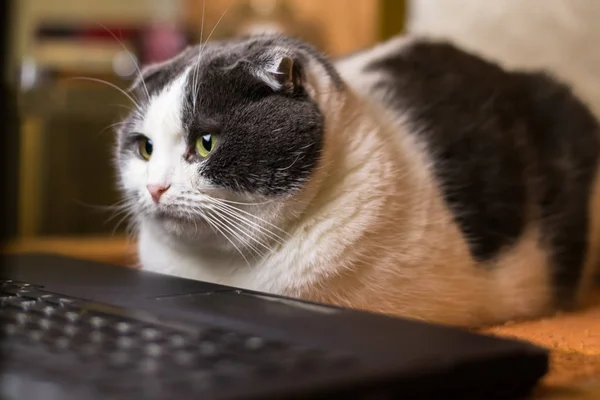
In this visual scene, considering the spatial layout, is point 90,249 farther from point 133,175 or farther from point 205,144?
point 205,144

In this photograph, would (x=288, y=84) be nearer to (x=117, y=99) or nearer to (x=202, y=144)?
(x=202, y=144)

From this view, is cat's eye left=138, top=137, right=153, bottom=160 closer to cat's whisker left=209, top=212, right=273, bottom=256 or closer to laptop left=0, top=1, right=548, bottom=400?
cat's whisker left=209, top=212, right=273, bottom=256

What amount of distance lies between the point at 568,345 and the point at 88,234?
78.5 inches

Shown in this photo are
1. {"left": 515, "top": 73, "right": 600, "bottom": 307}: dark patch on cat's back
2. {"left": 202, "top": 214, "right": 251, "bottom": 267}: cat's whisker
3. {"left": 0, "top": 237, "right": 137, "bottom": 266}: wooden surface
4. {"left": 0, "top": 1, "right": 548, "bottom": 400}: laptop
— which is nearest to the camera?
{"left": 0, "top": 1, "right": 548, "bottom": 400}: laptop

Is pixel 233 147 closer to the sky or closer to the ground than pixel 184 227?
closer to the sky

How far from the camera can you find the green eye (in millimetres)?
978

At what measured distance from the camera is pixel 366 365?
52cm

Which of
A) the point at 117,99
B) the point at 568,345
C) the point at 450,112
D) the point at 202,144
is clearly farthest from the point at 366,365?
the point at 117,99

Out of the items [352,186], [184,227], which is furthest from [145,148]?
[352,186]

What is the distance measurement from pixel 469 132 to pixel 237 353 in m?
0.70

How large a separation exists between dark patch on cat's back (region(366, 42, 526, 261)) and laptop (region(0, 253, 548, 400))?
43 centimetres

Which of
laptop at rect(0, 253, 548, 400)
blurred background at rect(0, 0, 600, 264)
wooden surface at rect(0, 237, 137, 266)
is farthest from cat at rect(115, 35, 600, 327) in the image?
blurred background at rect(0, 0, 600, 264)

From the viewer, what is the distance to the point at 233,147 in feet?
3.16

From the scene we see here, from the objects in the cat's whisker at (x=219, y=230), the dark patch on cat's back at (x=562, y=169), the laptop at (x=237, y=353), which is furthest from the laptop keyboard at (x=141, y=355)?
the dark patch on cat's back at (x=562, y=169)
